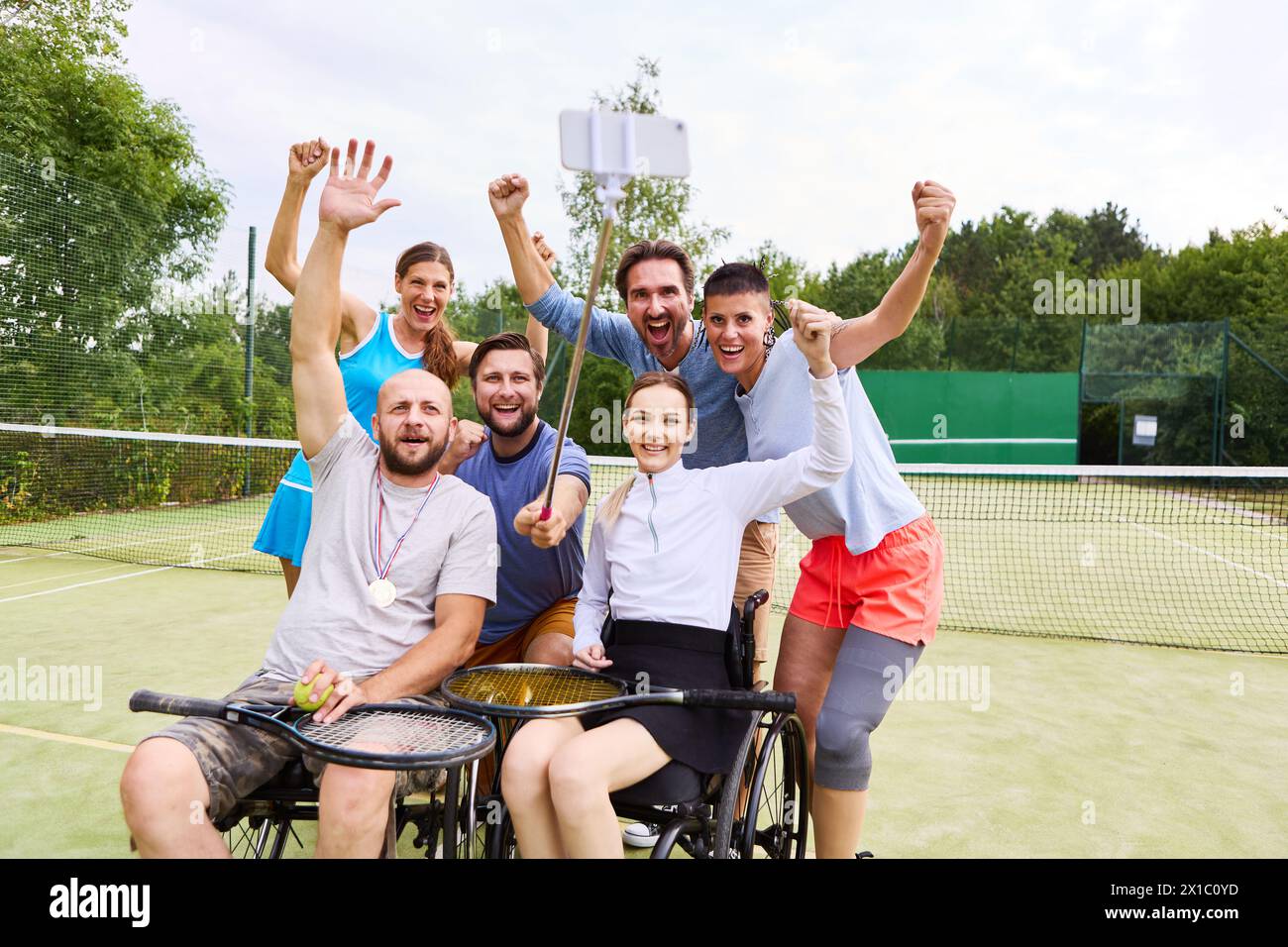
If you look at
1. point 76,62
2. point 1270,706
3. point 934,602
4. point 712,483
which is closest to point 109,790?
point 712,483

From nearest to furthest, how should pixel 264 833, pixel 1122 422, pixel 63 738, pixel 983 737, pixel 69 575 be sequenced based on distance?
pixel 264 833
pixel 63 738
pixel 983 737
pixel 69 575
pixel 1122 422

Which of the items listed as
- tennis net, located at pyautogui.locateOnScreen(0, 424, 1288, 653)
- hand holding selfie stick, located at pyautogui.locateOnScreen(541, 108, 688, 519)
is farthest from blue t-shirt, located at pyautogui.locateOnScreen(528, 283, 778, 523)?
tennis net, located at pyautogui.locateOnScreen(0, 424, 1288, 653)

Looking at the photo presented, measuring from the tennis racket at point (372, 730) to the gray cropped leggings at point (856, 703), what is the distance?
2.96 feet

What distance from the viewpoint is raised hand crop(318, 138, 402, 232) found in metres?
2.48

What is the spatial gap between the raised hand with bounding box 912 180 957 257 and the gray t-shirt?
4.33 ft

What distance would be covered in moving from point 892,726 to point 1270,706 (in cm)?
216

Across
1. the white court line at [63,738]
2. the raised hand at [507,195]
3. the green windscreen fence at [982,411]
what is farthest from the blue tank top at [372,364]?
the green windscreen fence at [982,411]

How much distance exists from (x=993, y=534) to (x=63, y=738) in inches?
413

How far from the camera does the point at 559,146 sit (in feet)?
5.68

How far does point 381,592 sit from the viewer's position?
2426 millimetres

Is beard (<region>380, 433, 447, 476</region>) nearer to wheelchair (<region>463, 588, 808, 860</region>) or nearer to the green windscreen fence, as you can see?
wheelchair (<region>463, 588, 808, 860</region>)

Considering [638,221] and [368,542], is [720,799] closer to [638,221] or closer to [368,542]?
[368,542]

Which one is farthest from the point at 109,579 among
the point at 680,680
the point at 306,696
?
the point at 680,680

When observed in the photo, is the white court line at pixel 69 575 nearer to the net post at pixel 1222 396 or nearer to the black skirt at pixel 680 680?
the black skirt at pixel 680 680
